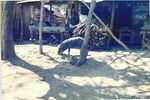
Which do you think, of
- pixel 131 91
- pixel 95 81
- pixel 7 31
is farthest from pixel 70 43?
pixel 131 91

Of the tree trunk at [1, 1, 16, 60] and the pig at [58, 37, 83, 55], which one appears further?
the pig at [58, 37, 83, 55]

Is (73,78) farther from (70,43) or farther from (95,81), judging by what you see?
(70,43)

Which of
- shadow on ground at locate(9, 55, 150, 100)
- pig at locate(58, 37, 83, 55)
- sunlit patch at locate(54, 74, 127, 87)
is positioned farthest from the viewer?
pig at locate(58, 37, 83, 55)

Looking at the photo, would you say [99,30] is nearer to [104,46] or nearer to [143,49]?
[104,46]

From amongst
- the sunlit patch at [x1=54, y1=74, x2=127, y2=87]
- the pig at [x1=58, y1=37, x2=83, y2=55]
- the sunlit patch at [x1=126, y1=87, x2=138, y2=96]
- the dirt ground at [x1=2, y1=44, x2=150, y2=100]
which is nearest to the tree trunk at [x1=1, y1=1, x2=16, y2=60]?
the dirt ground at [x1=2, y1=44, x2=150, y2=100]

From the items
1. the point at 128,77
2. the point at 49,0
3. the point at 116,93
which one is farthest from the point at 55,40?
the point at 116,93

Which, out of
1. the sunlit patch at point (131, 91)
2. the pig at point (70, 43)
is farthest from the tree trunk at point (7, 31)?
the sunlit patch at point (131, 91)

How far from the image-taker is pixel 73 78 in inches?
381

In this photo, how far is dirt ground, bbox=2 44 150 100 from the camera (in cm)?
834

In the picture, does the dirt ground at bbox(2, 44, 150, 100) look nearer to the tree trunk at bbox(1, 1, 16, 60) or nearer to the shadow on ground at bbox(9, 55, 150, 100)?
the shadow on ground at bbox(9, 55, 150, 100)

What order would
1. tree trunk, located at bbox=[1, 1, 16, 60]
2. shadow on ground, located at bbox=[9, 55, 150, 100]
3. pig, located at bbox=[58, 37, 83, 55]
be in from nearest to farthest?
shadow on ground, located at bbox=[9, 55, 150, 100] < tree trunk, located at bbox=[1, 1, 16, 60] < pig, located at bbox=[58, 37, 83, 55]

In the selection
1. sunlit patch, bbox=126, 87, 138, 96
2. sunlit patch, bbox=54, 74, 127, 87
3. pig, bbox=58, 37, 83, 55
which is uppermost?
pig, bbox=58, 37, 83, 55

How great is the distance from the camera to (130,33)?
15.1m

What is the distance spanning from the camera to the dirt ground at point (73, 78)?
834 centimetres
